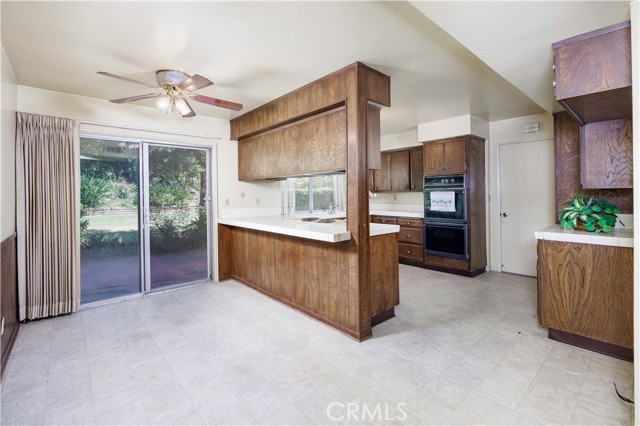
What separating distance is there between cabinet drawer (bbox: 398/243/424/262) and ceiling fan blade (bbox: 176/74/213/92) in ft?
13.6

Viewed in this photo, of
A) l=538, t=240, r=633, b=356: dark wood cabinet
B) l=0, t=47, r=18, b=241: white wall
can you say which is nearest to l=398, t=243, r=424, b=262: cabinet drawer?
l=538, t=240, r=633, b=356: dark wood cabinet

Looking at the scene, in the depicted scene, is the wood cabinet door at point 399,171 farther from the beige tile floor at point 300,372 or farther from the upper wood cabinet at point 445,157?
the beige tile floor at point 300,372

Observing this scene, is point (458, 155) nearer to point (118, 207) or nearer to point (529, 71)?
point (529, 71)

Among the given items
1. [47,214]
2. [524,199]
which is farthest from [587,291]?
[47,214]

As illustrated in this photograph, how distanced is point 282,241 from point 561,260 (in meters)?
2.66

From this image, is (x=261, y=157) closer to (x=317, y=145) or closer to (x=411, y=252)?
(x=317, y=145)

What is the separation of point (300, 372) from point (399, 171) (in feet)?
14.5

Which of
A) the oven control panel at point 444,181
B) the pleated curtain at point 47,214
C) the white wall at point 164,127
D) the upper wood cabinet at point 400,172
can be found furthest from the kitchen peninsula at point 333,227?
the upper wood cabinet at point 400,172

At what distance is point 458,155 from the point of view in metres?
4.67

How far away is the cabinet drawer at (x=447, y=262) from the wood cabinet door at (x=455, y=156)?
4.48 feet

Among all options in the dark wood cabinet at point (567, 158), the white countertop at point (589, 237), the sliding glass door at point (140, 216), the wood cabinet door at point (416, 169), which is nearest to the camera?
the white countertop at point (589, 237)

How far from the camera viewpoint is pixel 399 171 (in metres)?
5.84

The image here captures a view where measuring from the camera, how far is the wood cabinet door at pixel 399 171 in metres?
5.72

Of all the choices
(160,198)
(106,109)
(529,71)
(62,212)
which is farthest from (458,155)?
(62,212)
